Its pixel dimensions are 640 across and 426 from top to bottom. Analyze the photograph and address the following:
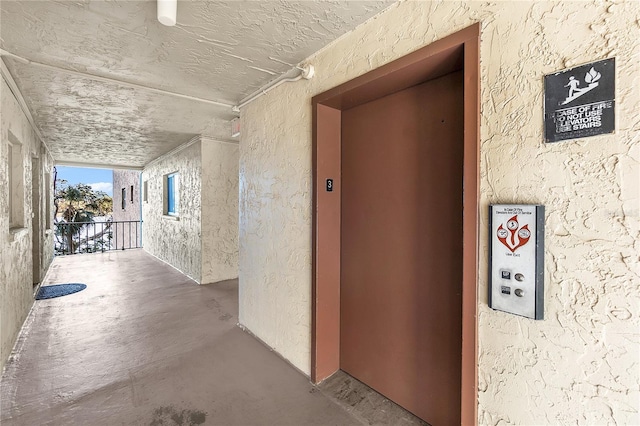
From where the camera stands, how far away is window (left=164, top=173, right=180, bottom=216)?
5.47 m

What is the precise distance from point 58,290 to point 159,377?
10.7 ft

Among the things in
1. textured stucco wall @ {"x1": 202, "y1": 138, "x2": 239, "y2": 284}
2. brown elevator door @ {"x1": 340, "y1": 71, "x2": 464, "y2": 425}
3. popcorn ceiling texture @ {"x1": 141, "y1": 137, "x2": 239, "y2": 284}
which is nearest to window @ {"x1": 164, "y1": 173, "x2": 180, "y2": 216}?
popcorn ceiling texture @ {"x1": 141, "y1": 137, "x2": 239, "y2": 284}

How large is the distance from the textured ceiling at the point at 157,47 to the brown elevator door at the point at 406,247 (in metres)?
0.62

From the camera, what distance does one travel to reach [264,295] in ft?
8.30

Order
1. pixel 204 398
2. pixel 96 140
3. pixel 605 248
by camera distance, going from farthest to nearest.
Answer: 1. pixel 96 140
2. pixel 204 398
3. pixel 605 248

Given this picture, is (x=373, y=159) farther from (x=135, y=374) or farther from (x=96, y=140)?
(x=96, y=140)

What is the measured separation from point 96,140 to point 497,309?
597cm

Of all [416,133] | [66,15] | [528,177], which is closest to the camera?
[528,177]

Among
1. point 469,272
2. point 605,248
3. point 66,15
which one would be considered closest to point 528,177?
point 605,248

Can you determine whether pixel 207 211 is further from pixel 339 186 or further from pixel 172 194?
pixel 339 186

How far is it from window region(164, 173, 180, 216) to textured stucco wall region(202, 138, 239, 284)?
3.81 feet

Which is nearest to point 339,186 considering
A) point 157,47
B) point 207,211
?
point 157,47

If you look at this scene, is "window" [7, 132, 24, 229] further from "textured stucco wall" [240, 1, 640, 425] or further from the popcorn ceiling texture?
"textured stucco wall" [240, 1, 640, 425]

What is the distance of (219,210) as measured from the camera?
15.4 feet
